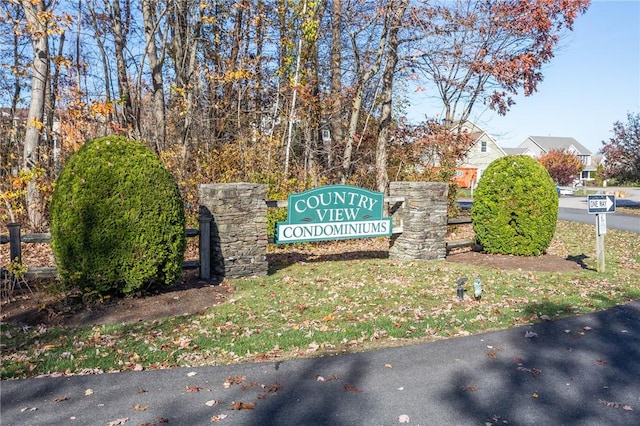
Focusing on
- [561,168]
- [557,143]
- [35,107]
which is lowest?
[561,168]

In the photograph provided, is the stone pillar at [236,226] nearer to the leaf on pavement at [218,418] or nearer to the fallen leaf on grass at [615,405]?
the leaf on pavement at [218,418]

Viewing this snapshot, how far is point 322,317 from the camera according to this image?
7066mm

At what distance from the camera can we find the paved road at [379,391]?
423cm

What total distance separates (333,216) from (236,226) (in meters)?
1.98

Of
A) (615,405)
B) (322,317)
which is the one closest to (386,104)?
(322,317)

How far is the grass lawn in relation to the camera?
5590 mm

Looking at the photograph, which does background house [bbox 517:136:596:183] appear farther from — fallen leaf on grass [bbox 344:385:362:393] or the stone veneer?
fallen leaf on grass [bbox 344:385:362:393]

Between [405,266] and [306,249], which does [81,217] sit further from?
[306,249]

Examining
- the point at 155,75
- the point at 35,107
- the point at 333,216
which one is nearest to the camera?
the point at 333,216

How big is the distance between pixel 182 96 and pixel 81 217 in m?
9.19

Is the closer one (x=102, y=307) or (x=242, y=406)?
(x=242, y=406)

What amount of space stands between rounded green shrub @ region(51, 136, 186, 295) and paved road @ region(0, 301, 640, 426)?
2.57 meters

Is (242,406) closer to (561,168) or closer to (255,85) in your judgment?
(255,85)

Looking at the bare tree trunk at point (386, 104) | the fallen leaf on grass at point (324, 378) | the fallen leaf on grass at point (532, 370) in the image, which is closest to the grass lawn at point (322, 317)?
the fallen leaf on grass at point (324, 378)
